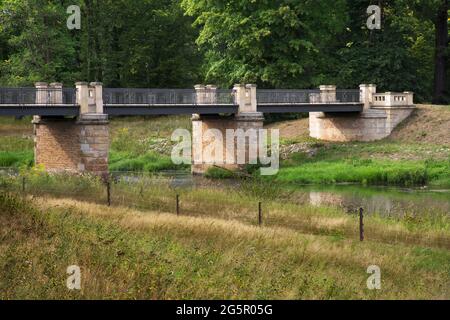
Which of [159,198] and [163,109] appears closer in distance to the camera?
[159,198]

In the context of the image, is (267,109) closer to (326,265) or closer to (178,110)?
(178,110)

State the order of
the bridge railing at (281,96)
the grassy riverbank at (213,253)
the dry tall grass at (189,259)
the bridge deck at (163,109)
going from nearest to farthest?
the dry tall grass at (189,259), the grassy riverbank at (213,253), the bridge deck at (163,109), the bridge railing at (281,96)

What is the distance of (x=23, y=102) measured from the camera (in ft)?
112

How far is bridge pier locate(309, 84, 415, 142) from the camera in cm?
4791

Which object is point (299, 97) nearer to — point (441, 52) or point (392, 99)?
point (392, 99)

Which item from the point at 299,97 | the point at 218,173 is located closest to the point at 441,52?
the point at 299,97

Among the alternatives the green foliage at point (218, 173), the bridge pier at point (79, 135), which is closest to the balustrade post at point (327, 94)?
the green foliage at point (218, 173)

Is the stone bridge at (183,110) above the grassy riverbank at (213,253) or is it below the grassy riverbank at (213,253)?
above

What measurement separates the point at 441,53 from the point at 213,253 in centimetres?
4352

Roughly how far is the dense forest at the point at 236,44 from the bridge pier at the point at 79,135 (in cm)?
1405

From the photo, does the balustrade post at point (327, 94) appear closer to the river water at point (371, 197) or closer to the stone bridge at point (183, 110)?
the stone bridge at point (183, 110)

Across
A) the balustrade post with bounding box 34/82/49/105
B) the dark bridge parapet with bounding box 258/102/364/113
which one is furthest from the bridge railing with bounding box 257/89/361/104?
the balustrade post with bounding box 34/82/49/105

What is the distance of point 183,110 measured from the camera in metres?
39.2

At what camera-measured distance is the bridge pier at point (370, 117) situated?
4791 cm
